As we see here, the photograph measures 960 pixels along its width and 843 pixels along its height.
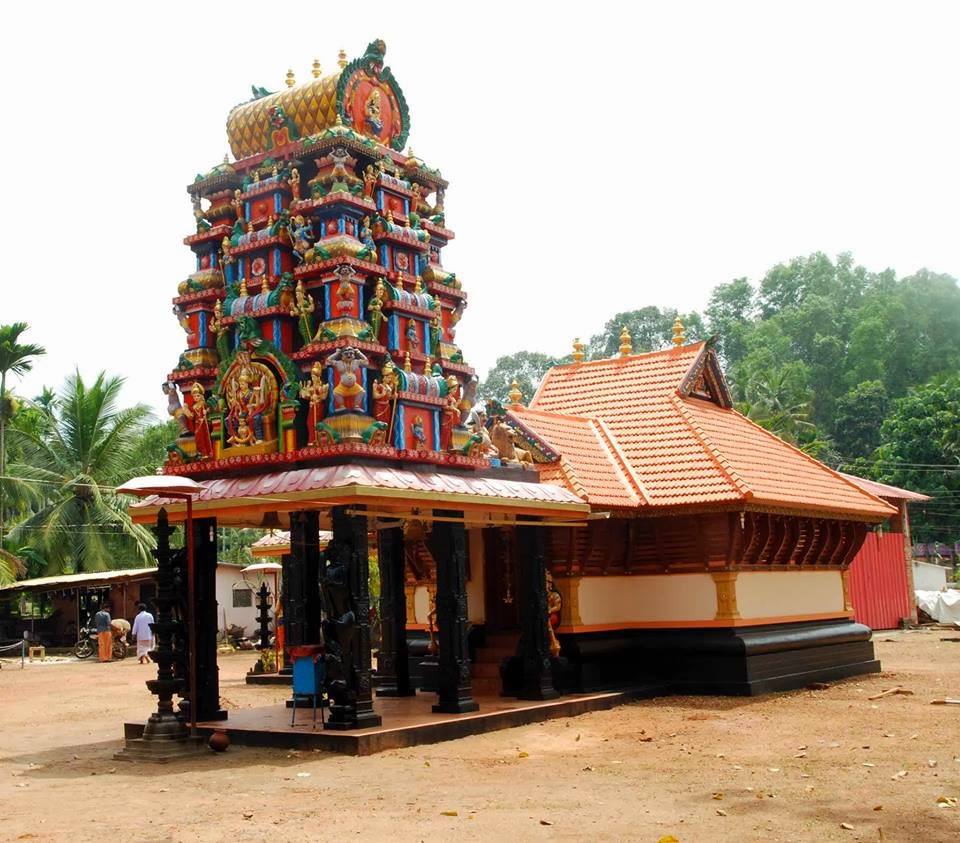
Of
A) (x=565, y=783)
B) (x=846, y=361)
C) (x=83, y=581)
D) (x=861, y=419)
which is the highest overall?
(x=846, y=361)

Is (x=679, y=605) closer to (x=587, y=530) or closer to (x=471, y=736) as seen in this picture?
(x=587, y=530)

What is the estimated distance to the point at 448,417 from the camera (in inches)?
498

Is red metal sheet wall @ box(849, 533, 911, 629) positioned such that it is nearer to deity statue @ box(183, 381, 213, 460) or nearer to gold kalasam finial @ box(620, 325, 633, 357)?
gold kalasam finial @ box(620, 325, 633, 357)

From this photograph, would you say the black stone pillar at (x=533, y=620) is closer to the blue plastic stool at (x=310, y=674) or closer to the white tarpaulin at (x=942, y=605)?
the blue plastic stool at (x=310, y=674)

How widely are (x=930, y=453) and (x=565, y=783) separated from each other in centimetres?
3830

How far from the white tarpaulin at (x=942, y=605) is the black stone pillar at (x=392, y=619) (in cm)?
1944

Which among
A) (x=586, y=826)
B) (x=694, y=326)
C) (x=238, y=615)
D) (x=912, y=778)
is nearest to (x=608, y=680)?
(x=912, y=778)

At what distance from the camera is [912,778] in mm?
8945

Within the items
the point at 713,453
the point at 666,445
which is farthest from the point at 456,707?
the point at 666,445

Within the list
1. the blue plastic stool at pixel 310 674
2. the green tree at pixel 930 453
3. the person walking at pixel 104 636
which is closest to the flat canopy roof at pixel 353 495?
the blue plastic stool at pixel 310 674

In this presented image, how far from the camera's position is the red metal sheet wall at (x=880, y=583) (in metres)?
27.7

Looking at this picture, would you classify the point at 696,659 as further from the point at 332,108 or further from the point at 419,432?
the point at 332,108

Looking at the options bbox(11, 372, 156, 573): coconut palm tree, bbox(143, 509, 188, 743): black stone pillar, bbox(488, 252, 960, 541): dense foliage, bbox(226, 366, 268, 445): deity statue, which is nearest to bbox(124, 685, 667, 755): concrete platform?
bbox(143, 509, 188, 743): black stone pillar

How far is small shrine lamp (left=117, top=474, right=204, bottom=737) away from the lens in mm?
10727
